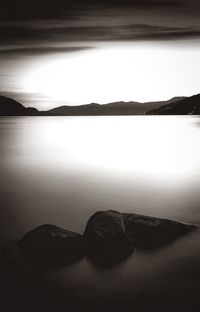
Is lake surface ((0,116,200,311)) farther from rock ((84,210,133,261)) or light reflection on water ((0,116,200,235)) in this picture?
rock ((84,210,133,261))

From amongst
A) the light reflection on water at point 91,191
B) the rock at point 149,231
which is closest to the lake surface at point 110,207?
the light reflection on water at point 91,191

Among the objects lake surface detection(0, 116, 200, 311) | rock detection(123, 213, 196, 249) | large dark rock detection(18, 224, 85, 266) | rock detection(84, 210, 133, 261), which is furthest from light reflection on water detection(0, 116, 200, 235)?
rock detection(84, 210, 133, 261)

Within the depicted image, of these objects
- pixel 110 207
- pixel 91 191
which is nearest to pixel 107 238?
pixel 110 207

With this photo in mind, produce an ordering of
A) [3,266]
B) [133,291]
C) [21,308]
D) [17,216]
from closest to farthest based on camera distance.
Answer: [21,308] → [133,291] → [3,266] → [17,216]

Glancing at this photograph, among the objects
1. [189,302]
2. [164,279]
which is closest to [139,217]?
[164,279]

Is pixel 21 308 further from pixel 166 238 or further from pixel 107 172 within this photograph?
pixel 107 172

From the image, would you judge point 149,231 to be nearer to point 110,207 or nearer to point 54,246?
point 54,246

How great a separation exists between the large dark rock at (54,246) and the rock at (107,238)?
0.30 m

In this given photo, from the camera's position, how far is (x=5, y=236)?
11.1 meters

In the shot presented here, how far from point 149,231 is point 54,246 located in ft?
8.54

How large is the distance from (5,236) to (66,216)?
9.87 feet

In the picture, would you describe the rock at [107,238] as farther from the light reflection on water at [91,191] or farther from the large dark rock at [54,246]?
the light reflection on water at [91,191]

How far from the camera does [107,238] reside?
9.32 metres

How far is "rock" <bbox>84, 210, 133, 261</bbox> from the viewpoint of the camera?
367 inches
